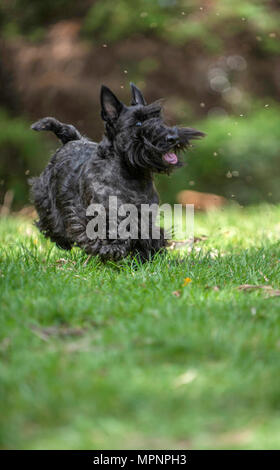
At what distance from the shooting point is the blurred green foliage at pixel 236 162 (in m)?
8.73

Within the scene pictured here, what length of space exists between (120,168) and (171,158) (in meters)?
0.38

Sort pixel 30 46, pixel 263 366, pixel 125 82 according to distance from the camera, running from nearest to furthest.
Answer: pixel 263 366
pixel 125 82
pixel 30 46

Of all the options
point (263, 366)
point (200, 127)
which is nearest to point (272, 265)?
point (263, 366)

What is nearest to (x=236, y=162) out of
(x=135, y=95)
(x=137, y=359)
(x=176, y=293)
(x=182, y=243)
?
(x=182, y=243)

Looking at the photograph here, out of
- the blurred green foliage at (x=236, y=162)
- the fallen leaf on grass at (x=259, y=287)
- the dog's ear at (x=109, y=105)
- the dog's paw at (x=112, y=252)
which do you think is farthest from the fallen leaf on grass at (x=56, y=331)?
the blurred green foliage at (x=236, y=162)

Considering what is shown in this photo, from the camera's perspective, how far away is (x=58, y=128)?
16.1ft

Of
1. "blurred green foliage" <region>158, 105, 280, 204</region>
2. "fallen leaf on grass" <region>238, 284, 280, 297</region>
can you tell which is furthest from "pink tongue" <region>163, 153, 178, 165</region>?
"blurred green foliage" <region>158, 105, 280, 204</region>

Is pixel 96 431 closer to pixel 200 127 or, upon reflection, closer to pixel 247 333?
pixel 247 333

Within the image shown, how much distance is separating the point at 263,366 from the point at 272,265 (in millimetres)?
1797

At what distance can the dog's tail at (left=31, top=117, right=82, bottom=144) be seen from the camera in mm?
4770

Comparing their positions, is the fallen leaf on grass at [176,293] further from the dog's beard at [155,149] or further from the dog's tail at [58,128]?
the dog's tail at [58,128]

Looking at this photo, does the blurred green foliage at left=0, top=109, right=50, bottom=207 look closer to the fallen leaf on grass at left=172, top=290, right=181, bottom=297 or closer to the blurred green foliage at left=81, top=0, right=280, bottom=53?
the blurred green foliage at left=81, top=0, right=280, bottom=53

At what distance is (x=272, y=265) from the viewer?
4070 mm

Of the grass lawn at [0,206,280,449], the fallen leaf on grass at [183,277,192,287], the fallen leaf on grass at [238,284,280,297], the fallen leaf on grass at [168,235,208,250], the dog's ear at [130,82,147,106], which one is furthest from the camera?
the fallen leaf on grass at [168,235,208,250]
